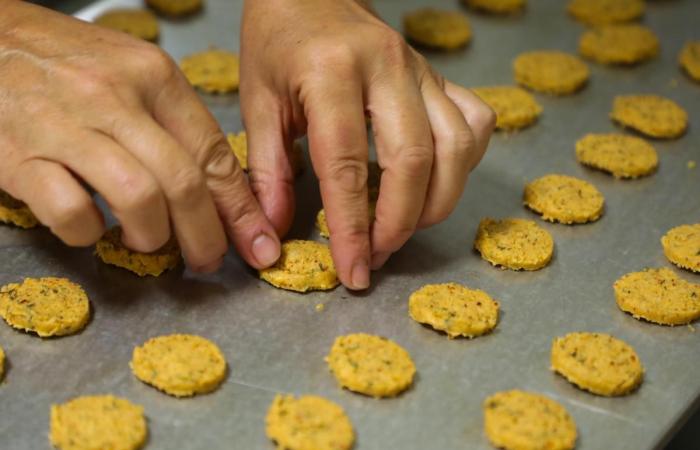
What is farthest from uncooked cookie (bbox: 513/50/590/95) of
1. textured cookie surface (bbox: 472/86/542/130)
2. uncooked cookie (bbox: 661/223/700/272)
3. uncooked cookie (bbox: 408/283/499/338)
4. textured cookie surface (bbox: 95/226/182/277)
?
textured cookie surface (bbox: 95/226/182/277)

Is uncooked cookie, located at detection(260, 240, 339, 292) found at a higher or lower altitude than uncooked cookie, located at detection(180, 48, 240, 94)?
higher

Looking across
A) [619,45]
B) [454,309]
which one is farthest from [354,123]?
[619,45]

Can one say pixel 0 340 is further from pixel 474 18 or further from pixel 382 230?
pixel 474 18

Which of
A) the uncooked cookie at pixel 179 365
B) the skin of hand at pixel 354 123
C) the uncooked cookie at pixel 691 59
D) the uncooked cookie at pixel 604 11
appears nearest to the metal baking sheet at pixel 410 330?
the uncooked cookie at pixel 179 365

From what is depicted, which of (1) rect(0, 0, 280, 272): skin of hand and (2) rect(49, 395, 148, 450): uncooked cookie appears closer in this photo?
(2) rect(49, 395, 148, 450): uncooked cookie

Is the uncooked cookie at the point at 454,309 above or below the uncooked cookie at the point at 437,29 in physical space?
above

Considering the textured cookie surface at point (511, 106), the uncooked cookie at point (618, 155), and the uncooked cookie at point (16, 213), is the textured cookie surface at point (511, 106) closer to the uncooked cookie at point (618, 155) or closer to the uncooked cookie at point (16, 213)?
the uncooked cookie at point (618, 155)

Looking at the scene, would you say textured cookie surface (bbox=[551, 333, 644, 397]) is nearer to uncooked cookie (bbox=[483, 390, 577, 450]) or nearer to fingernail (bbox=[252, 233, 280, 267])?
uncooked cookie (bbox=[483, 390, 577, 450])
